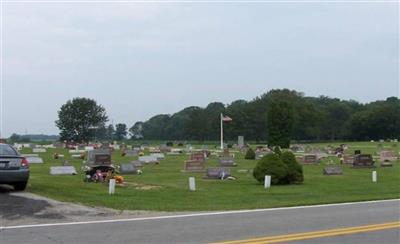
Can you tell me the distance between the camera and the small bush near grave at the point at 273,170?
22.7 meters

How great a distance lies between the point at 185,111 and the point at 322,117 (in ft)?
194

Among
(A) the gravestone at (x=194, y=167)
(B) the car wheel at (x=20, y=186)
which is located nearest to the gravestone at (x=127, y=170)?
(A) the gravestone at (x=194, y=167)

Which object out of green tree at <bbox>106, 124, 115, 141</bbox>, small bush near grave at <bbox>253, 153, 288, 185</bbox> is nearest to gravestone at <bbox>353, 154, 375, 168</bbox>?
small bush near grave at <bbox>253, 153, 288, 185</bbox>

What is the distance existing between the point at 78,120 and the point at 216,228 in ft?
382

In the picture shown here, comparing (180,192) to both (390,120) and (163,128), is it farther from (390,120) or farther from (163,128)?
(163,128)

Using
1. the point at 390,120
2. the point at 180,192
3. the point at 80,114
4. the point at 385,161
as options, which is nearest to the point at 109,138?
the point at 80,114

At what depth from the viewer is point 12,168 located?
1622 centimetres

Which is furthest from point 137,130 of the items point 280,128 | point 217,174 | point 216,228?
point 216,228

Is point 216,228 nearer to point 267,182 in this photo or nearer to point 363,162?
point 267,182

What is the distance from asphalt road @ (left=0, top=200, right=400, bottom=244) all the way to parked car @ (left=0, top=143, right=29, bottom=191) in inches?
197

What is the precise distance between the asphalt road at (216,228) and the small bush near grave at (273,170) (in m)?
8.04

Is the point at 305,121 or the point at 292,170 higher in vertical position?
the point at 305,121

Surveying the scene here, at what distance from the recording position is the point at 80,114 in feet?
410

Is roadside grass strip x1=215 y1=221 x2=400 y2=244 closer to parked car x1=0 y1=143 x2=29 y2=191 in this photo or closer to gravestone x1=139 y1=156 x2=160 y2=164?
parked car x1=0 y1=143 x2=29 y2=191
